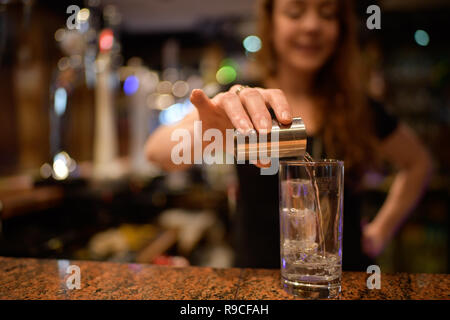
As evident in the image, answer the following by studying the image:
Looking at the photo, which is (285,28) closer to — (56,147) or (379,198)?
(56,147)

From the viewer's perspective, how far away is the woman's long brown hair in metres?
1.46

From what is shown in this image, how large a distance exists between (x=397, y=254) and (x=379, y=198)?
66 cm

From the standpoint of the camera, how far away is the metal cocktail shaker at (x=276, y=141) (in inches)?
27.5

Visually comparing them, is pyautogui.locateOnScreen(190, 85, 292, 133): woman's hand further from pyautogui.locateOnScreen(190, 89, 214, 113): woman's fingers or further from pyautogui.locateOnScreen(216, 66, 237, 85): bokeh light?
pyautogui.locateOnScreen(216, 66, 237, 85): bokeh light

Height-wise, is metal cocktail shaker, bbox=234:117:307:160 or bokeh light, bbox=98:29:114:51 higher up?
bokeh light, bbox=98:29:114:51

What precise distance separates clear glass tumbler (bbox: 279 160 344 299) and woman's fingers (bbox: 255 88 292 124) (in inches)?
3.6

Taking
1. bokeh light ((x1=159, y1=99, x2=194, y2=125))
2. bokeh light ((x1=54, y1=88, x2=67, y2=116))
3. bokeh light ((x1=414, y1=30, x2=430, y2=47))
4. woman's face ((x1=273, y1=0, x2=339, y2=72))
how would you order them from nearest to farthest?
woman's face ((x1=273, y1=0, x2=339, y2=72)) < bokeh light ((x1=54, y1=88, x2=67, y2=116)) < bokeh light ((x1=414, y1=30, x2=430, y2=47)) < bokeh light ((x1=159, y1=99, x2=194, y2=125))

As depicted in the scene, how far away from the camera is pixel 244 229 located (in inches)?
61.1

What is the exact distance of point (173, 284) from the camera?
32.5 inches

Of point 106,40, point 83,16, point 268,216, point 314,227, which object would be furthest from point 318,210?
point 106,40

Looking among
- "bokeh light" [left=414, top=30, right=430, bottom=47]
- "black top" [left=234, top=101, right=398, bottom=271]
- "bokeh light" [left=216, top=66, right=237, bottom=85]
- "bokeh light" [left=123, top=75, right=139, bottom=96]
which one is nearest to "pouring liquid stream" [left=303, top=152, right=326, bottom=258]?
"black top" [left=234, top=101, right=398, bottom=271]

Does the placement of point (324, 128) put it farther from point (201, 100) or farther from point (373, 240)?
point (201, 100)

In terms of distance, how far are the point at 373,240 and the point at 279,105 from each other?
1091 millimetres

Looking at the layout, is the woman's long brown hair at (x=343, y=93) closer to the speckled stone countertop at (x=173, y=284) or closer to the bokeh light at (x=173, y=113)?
the speckled stone countertop at (x=173, y=284)
